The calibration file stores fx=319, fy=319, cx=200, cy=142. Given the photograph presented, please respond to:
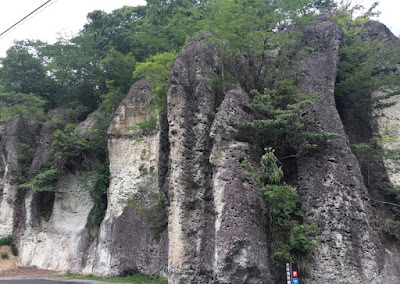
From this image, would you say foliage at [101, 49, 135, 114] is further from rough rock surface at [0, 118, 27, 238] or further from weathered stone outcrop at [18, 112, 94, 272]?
rough rock surface at [0, 118, 27, 238]

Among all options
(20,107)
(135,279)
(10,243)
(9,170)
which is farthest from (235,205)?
(20,107)

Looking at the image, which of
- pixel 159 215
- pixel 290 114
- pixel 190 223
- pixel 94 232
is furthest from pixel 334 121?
pixel 94 232

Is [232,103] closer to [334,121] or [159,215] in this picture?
[334,121]

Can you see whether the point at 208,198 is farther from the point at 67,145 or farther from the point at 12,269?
the point at 12,269

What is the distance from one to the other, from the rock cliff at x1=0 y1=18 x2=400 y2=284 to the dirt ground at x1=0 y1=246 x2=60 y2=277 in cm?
55

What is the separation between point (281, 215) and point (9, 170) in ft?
59.1

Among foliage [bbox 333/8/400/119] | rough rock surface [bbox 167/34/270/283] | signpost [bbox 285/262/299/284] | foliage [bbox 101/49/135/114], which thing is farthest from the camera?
foliage [bbox 101/49/135/114]

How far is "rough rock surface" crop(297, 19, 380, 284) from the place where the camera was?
9504 millimetres

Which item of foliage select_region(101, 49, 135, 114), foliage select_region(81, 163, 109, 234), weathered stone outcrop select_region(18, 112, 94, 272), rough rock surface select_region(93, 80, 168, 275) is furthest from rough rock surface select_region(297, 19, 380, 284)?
weathered stone outcrop select_region(18, 112, 94, 272)

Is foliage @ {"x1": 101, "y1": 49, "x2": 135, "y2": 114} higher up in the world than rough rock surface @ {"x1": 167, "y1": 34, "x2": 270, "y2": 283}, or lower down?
higher up

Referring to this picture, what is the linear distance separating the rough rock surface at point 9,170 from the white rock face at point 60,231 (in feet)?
4.78

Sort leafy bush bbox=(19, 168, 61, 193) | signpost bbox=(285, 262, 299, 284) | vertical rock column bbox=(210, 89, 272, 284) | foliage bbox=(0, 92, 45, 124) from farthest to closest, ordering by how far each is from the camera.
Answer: foliage bbox=(0, 92, 45, 124)
leafy bush bbox=(19, 168, 61, 193)
vertical rock column bbox=(210, 89, 272, 284)
signpost bbox=(285, 262, 299, 284)

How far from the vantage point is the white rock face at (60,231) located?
1792 centimetres

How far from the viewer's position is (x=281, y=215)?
1043cm
